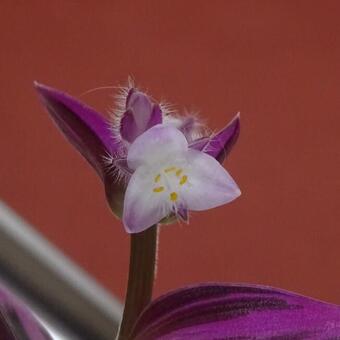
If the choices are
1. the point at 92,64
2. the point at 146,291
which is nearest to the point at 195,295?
the point at 146,291

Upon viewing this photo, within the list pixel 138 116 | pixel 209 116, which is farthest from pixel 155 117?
pixel 209 116

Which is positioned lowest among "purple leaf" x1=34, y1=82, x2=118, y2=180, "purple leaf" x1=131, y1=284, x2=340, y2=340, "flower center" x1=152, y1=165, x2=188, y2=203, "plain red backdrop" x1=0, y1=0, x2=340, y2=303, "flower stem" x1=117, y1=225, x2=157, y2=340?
"purple leaf" x1=131, y1=284, x2=340, y2=340

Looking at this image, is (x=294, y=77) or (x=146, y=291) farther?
(x=294, y=77)

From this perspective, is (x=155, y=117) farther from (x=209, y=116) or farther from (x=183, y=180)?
(x=209, y=116)

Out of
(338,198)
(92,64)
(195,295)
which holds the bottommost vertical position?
(195,295)

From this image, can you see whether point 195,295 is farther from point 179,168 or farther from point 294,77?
point 294,77

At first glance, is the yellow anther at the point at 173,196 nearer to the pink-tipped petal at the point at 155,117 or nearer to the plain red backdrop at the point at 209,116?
the pink-tipped petal at the point at 155,117

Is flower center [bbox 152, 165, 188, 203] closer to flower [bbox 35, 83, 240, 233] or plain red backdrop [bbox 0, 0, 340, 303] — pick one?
flower [bbox 35, 83, 240, 233]

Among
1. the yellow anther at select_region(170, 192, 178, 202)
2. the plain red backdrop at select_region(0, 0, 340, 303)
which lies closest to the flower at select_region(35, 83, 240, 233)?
the yellow anther at select_region(170, 192, 178, 202)
